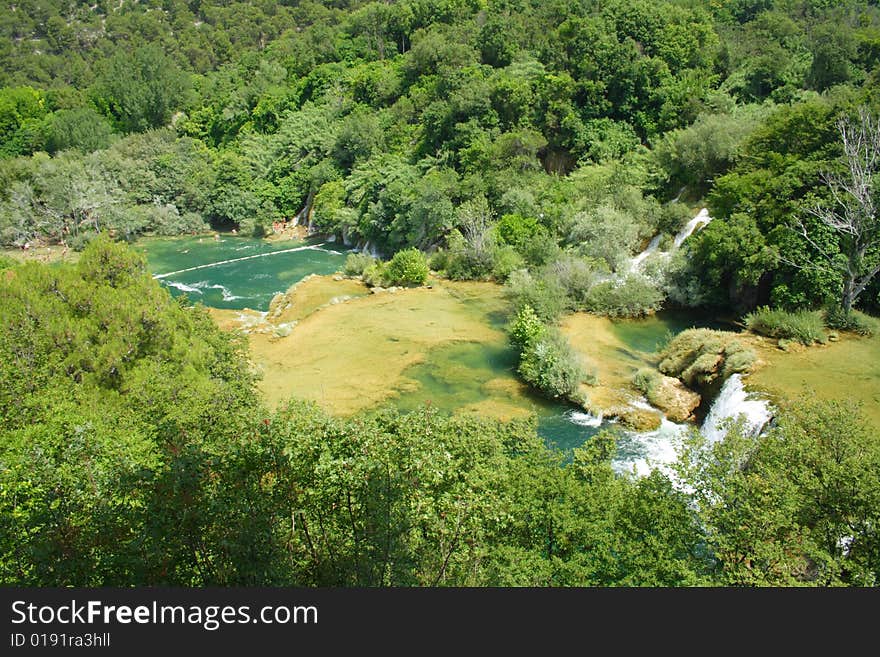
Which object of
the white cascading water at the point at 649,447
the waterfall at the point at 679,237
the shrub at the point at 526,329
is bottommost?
the white cascading water at the point at 649,447

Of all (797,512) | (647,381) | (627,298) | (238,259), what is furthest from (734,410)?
(238,259)

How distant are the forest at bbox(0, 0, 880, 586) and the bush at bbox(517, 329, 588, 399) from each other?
0.51 feet

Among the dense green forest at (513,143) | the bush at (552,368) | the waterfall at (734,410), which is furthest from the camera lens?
the dense green forest at (513,143)

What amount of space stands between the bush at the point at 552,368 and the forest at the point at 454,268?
0.51 ft

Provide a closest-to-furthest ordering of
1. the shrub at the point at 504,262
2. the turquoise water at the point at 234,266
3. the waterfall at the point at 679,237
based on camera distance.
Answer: the waterfall at the point at 679,237
the shrub at the point at 504,262
the turquoise water at the point at 234,266

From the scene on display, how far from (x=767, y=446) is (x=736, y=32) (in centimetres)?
6046

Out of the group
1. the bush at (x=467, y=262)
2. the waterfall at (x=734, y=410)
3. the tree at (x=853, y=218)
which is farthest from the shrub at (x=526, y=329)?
the bush at (x=467, y=262)

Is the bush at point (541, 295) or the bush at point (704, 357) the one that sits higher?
the bush at point (541, 295)

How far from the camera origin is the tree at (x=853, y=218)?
89.9ft

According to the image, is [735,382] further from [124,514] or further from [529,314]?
[124,514]

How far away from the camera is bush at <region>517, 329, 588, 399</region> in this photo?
26797mm

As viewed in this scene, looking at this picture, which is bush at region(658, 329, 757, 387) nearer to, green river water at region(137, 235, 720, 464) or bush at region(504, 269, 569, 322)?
green river water at region(137, 235, 720, 464)

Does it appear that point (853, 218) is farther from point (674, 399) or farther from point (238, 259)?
point (238, 259)

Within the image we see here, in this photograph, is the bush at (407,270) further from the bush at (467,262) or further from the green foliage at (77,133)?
the green foliage at (77,133)
